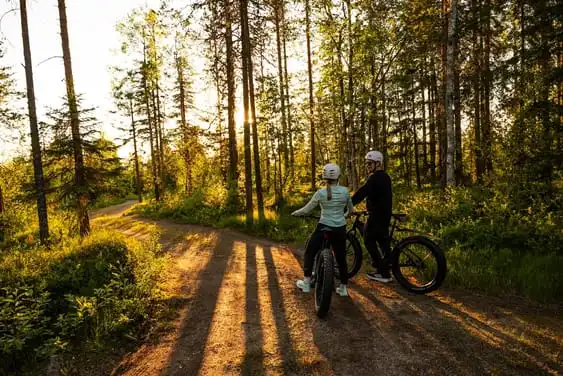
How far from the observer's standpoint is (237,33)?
14.1 m

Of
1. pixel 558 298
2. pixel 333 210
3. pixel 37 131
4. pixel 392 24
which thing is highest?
pixel 392 24

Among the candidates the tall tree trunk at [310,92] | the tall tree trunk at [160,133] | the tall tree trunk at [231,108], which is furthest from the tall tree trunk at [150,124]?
the tall tree trunk at [310,92]

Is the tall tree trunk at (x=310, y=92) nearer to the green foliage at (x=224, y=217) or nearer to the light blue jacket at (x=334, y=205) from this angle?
the green foliage at (x=224, y=217)

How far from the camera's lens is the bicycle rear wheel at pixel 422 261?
18.3 ft

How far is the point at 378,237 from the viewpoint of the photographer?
6105mm

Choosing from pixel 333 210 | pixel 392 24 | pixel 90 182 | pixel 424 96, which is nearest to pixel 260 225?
pixel 90 182

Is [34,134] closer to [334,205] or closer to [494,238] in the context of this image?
[334,205]

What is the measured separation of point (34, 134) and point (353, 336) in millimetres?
12110

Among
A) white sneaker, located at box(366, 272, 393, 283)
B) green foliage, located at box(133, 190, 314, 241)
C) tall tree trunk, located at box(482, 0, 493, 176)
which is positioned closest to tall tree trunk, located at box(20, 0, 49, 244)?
green foliage, located at box(133, 190, 314, 241)

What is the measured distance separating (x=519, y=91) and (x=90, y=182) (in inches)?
591

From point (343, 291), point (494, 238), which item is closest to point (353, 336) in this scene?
point (343, 291)

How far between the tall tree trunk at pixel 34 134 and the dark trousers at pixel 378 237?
10.7 metres

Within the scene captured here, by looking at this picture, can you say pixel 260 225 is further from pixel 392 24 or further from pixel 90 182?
pixel 392 24

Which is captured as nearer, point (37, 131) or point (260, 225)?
point (37, 131)
